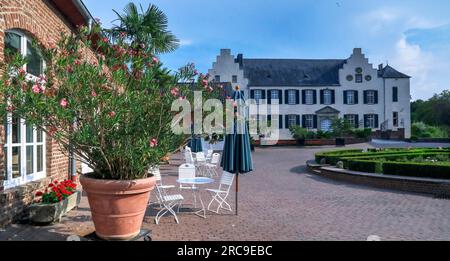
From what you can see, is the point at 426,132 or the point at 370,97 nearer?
the point at 426,132

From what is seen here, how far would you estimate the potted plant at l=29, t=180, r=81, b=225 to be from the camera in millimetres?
5039

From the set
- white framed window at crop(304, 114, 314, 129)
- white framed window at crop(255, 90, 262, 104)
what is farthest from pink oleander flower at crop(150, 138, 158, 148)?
white framed window at crop(304, 114, 314, 129)

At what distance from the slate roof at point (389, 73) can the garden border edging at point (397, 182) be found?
29596 mm

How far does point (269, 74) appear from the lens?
37156 mm

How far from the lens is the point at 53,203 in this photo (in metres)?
5.25

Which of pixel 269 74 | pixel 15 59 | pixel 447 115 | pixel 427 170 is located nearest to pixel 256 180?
pixel 427 170

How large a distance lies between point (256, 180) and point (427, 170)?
4.80 metres

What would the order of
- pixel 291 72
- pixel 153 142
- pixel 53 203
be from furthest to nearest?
1. pixel 291 72
2. pixel 53 203
3. pixel 153 142

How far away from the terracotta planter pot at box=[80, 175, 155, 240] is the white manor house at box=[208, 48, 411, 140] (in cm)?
3189

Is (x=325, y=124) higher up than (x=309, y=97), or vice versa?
(x=309, y=97)

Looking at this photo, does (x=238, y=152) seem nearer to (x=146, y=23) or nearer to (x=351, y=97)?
(x=146, y=23)

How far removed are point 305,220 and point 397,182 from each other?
14.4 feet

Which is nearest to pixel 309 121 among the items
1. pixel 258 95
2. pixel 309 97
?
pixel 309 97

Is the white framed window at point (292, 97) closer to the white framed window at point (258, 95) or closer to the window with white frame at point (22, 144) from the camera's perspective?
the white framed window at point (258, 95)
